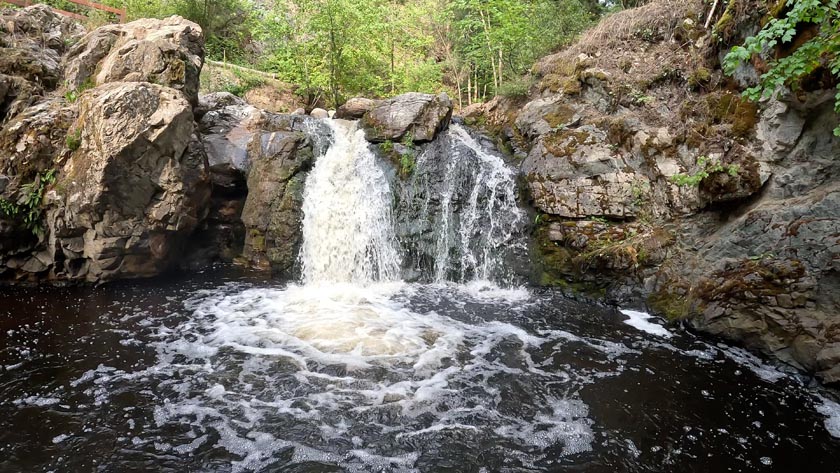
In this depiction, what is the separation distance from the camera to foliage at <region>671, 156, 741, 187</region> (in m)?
6.67

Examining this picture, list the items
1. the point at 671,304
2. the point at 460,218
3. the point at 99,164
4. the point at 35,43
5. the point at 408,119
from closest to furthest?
the point at 671,304 → the point at 99,164 → the point at 460,218 → the point at 35,43 → the point at 408,119

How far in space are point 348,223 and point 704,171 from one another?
6.54 m

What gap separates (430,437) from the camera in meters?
4.02

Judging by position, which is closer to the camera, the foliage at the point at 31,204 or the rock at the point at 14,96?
the foliage at the point at 31,204

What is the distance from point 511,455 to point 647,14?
1062 cm

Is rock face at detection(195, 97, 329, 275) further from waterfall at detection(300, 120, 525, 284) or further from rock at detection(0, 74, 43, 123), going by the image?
rock at detection(0, 74, 43, 123)

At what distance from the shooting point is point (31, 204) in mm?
7625

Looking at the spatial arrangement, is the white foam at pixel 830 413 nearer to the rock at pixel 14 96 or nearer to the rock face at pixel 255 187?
the rock face at pixel 255 187

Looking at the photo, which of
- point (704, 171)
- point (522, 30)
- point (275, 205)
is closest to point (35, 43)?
point (275, 205)

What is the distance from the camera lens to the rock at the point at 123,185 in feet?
24.7

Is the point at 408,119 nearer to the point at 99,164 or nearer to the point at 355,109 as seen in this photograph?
the point at 355,109

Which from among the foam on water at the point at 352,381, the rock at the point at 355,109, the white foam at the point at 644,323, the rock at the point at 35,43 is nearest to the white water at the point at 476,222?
the foam on water at the point at 352,381

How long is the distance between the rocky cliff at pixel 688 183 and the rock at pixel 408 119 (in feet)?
6.30

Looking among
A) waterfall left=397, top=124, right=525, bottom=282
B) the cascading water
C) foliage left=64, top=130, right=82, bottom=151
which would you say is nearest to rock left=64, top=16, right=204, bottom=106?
foliage left=64, top=130, right=82, bottom=151
